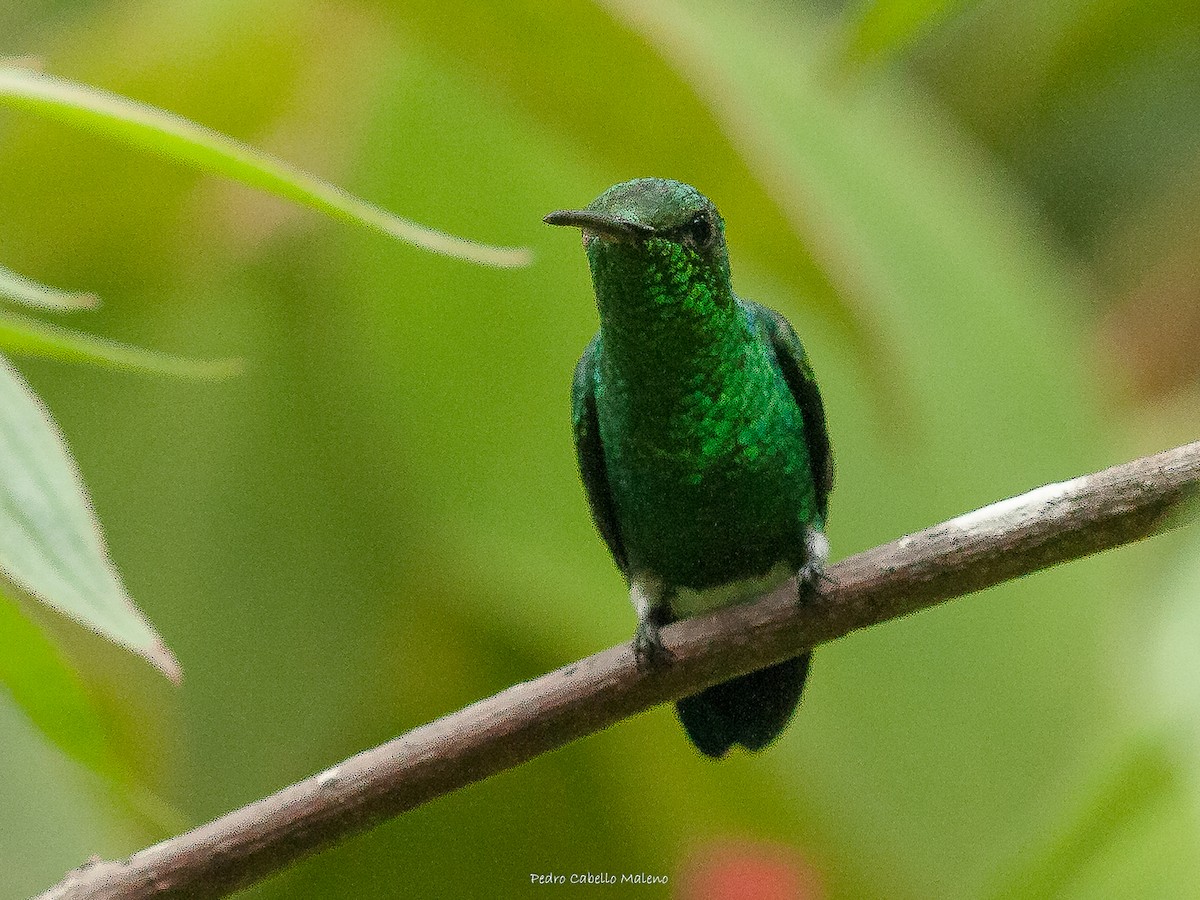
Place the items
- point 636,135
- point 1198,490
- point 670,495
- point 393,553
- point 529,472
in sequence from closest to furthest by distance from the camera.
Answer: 1. point 1198,490
2. point 670,495
3. point 636,135
4. point 529,472
5. point 393,553

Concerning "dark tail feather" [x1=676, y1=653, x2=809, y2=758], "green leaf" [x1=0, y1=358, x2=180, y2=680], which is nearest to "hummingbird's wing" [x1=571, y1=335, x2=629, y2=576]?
"dark tail feather" [x1=676, y1=653, x2=809, y2=758]

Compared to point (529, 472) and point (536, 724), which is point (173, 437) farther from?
point (536, 724)

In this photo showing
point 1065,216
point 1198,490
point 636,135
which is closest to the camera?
point 1198,490

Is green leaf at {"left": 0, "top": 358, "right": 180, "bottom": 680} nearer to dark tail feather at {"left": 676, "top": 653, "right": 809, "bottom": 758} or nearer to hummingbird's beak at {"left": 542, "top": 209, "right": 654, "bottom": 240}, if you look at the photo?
hummingbird's beak at {"left": 542, "top": 209, "right": 654, "bottom": 240}

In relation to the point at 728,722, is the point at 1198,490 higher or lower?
lower

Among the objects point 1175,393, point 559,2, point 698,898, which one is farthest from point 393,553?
point 1175,393

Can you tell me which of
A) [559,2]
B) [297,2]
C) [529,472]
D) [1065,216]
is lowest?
[529,472]

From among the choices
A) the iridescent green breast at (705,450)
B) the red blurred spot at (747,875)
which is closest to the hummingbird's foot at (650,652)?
the iridescent green breast at (705,450)
